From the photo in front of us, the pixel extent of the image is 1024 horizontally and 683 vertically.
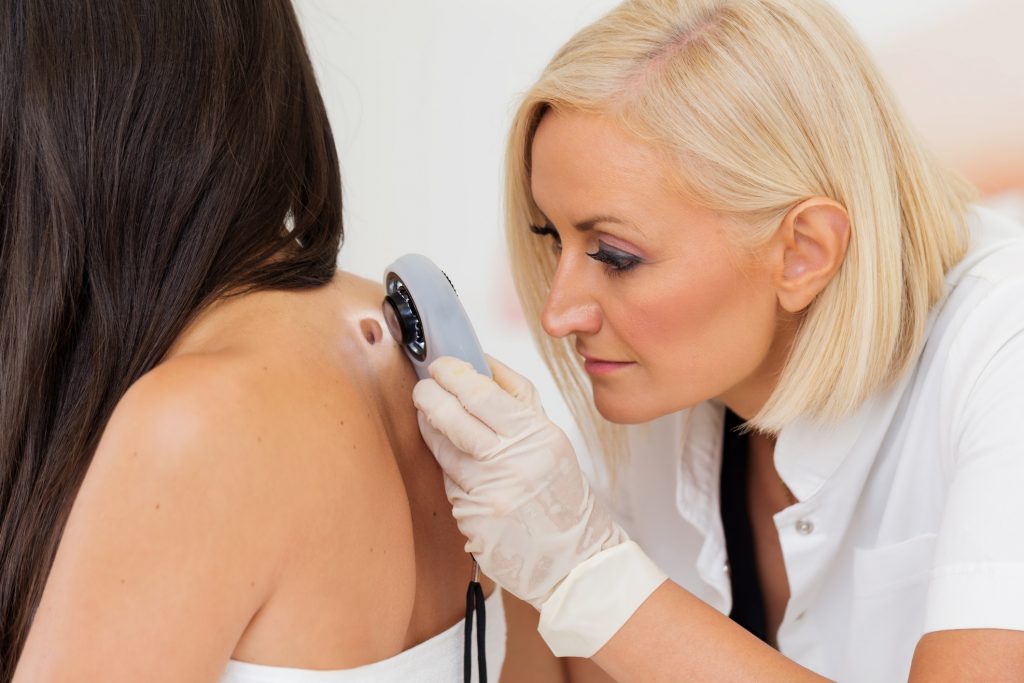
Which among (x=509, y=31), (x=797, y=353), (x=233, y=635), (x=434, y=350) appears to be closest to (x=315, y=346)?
(x=434, y=350)

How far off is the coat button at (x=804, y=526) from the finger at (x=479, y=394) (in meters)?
0.48

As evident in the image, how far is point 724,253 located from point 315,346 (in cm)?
45

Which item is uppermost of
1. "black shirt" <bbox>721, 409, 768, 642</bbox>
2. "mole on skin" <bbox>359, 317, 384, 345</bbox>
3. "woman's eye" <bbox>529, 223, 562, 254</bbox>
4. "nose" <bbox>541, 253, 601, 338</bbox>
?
"woman's eye" <bbox>529, 223, 562, 254</bbox>

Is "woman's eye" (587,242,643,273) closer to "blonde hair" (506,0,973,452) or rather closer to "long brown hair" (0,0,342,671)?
"blonde hair" (506,0,973,452)

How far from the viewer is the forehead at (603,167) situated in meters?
Result: 1.03

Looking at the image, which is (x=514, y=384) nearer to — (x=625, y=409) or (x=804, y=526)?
(x=625, y=409)

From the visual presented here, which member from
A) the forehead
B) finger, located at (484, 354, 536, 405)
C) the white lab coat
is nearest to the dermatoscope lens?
finger, located at (484, 354, 536, 405)

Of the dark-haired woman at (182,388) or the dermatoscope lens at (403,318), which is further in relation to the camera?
the dermatoscope lens at (403,318)

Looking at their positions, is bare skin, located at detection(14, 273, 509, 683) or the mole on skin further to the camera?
the mole on skin

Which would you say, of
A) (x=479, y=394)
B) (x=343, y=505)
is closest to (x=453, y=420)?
(x=479, y=394)

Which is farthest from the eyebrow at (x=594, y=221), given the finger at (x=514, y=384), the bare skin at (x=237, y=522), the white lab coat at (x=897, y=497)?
the white lab coat at (x=897, y=497)

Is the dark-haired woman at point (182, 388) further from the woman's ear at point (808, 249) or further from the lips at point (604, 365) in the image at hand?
the woman's ear at point (808, 249)

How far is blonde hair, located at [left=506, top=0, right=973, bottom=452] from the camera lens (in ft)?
3.39

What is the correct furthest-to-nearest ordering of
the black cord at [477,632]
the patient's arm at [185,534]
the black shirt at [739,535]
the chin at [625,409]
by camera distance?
the black shirt at [739,535] → the chin at [625,409] → the black cord at [477,632] → the patient's arm at [185,534]
